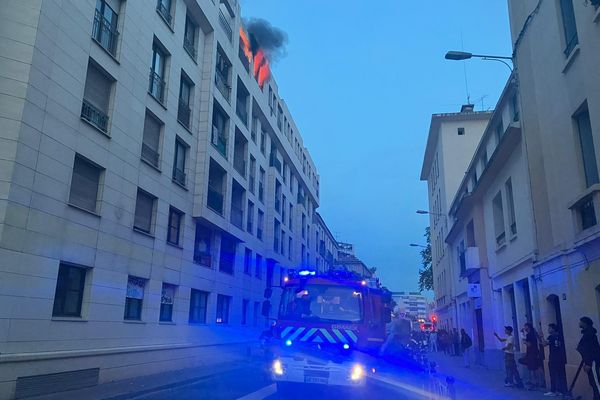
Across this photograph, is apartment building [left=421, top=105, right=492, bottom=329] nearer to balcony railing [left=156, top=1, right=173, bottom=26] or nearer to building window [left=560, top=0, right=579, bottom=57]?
balcony railing [left=156, top=1, right=173, bottom=26]

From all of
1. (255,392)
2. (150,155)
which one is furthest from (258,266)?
(255,392)

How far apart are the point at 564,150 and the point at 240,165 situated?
60.4 feet

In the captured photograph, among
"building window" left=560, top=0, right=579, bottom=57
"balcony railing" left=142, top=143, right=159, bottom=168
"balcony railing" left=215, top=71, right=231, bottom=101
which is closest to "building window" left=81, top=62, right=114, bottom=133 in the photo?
"balcony railing" left=142, top=143, right=159, bottom=168

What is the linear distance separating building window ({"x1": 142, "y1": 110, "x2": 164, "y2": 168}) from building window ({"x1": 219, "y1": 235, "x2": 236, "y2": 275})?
24.6 feet

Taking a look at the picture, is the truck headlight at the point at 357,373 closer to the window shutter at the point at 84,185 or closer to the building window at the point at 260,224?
the window shutter at the point at 84,185

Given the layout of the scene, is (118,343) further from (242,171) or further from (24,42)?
(242,171)

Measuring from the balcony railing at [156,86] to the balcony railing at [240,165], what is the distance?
9188 millimetres

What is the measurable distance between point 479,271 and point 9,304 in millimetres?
17667

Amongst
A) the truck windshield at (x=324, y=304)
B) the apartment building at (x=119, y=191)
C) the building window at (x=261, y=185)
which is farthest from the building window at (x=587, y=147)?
the building window at (x=261, y=185)

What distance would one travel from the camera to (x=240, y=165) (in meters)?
27.4

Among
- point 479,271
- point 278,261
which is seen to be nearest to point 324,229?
point 278,261

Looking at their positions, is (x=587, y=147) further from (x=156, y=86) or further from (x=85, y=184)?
(x=156, y=86)

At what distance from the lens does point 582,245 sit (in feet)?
33.8

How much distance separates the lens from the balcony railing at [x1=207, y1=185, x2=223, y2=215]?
22.2 metres
